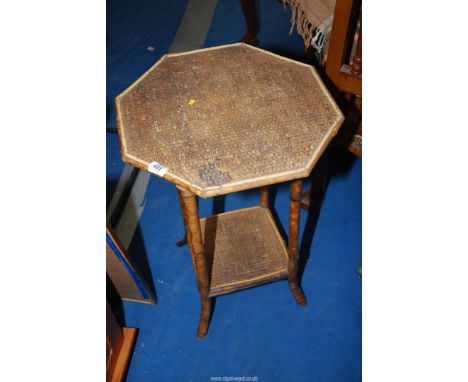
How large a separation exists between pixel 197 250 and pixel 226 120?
44cm

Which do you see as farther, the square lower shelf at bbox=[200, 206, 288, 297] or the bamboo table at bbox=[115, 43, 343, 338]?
the square lower shelf at bbox=[200, 206, 288, 297]

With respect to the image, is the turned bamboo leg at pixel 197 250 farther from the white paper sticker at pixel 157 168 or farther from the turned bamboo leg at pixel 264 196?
the turned bamboo leg at pixel 264 196

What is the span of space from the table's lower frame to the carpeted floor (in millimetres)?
94

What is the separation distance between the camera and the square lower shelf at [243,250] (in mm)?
1769

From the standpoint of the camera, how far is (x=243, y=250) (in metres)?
1.88

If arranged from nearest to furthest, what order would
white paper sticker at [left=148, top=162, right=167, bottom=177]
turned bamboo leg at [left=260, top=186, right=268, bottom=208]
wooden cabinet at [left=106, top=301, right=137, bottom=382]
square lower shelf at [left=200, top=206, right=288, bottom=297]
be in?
white paper sticker at [left=148, top=162, right=167, bottom=177]
wooden cabinet at [left=106, top=301, right=137, bottom=382]
square lower shelf at [left=200, top=206, right=288, bottom=297]
turned bamboo leg at [left=260, top=186, right=268, bottom=208]

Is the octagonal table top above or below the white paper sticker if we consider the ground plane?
above

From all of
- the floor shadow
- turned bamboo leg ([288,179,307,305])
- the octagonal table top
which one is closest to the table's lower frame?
turned bamboo leg ([288,179,307,305])

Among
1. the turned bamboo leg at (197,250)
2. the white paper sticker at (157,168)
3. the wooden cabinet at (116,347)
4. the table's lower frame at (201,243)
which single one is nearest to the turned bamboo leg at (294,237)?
the table's lower frame at (201,243)

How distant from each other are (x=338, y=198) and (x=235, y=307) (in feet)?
2.61

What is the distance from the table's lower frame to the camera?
1.33 meters

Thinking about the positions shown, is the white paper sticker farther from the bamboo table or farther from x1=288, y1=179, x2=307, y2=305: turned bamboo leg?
x1=288, y1=179, x2=307, y2=305: turned bamboo leg

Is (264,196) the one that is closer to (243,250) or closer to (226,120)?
(243,250)
